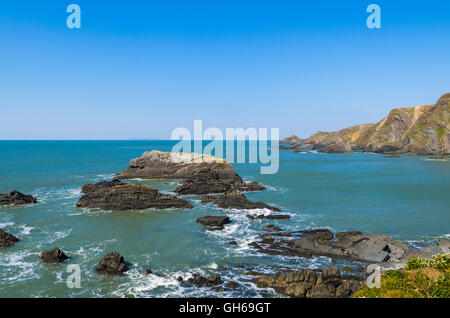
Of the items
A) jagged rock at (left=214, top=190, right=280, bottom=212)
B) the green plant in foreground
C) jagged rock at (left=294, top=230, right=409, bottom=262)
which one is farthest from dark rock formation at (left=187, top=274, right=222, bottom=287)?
jagged rock at (left=214, top=190, right=280, bottom=212)

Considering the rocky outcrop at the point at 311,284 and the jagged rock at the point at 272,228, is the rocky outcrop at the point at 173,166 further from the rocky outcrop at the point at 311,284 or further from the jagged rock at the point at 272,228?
the rocky outcrop at the point at 311,284

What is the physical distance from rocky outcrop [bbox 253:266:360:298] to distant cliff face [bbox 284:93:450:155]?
143650 mm

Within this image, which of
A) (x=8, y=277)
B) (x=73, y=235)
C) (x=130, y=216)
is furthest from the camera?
(x=130, y=216)

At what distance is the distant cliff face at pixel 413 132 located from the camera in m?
140

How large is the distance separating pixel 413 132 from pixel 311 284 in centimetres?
15664

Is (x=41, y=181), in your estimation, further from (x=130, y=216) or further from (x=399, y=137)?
(x=399, y=137)

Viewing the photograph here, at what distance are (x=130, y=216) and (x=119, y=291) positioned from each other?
21.8m

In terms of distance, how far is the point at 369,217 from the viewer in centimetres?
4097

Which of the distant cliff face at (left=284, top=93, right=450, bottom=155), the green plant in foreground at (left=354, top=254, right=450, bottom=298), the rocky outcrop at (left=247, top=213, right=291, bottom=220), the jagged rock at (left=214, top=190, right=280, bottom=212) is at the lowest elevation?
the rocky outcrop at (left=247, top=213, right=291, bottom=220)

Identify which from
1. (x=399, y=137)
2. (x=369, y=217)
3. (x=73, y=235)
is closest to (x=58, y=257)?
(x=73, y=235)

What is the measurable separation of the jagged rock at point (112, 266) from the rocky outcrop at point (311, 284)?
1071 cm

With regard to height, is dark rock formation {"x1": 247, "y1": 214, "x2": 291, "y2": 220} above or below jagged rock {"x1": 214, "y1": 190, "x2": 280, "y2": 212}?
below

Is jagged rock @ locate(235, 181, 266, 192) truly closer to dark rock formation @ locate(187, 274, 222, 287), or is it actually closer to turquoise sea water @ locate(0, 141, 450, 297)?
turquoise sea water @ locate(0, 141, 450, 297)

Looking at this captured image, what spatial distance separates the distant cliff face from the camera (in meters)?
140
